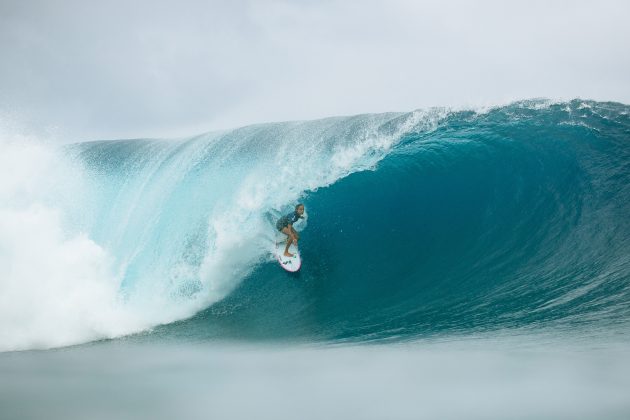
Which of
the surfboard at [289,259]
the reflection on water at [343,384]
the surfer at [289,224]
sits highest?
the surfer at [289,224]

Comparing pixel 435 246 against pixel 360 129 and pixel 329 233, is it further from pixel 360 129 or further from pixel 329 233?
pixel 360 129

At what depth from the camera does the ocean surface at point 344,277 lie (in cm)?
309

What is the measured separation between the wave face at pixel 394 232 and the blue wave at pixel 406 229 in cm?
3

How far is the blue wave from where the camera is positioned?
5355mm

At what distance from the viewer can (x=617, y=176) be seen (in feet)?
23.2

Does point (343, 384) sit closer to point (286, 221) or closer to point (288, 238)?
point (286, 221)

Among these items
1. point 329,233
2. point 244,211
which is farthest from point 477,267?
point 244,211

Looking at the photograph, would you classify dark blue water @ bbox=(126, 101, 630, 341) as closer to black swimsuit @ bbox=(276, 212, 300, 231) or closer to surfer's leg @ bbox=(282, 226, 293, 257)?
surfer's leg @ bbox=(282, 226, 293, 257)

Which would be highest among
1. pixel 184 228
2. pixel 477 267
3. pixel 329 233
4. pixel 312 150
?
pixel 312 150

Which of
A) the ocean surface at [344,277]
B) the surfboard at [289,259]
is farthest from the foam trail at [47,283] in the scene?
the surfboard at [289,259]

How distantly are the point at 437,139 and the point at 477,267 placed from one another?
350 centimetres

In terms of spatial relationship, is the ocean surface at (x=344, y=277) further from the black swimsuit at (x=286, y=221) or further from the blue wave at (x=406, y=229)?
the black swimsuit at (x=286, y=221)

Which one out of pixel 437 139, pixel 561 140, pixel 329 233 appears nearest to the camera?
pixel 329 233

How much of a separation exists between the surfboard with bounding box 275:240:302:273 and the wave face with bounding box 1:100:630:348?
0.38 feet
